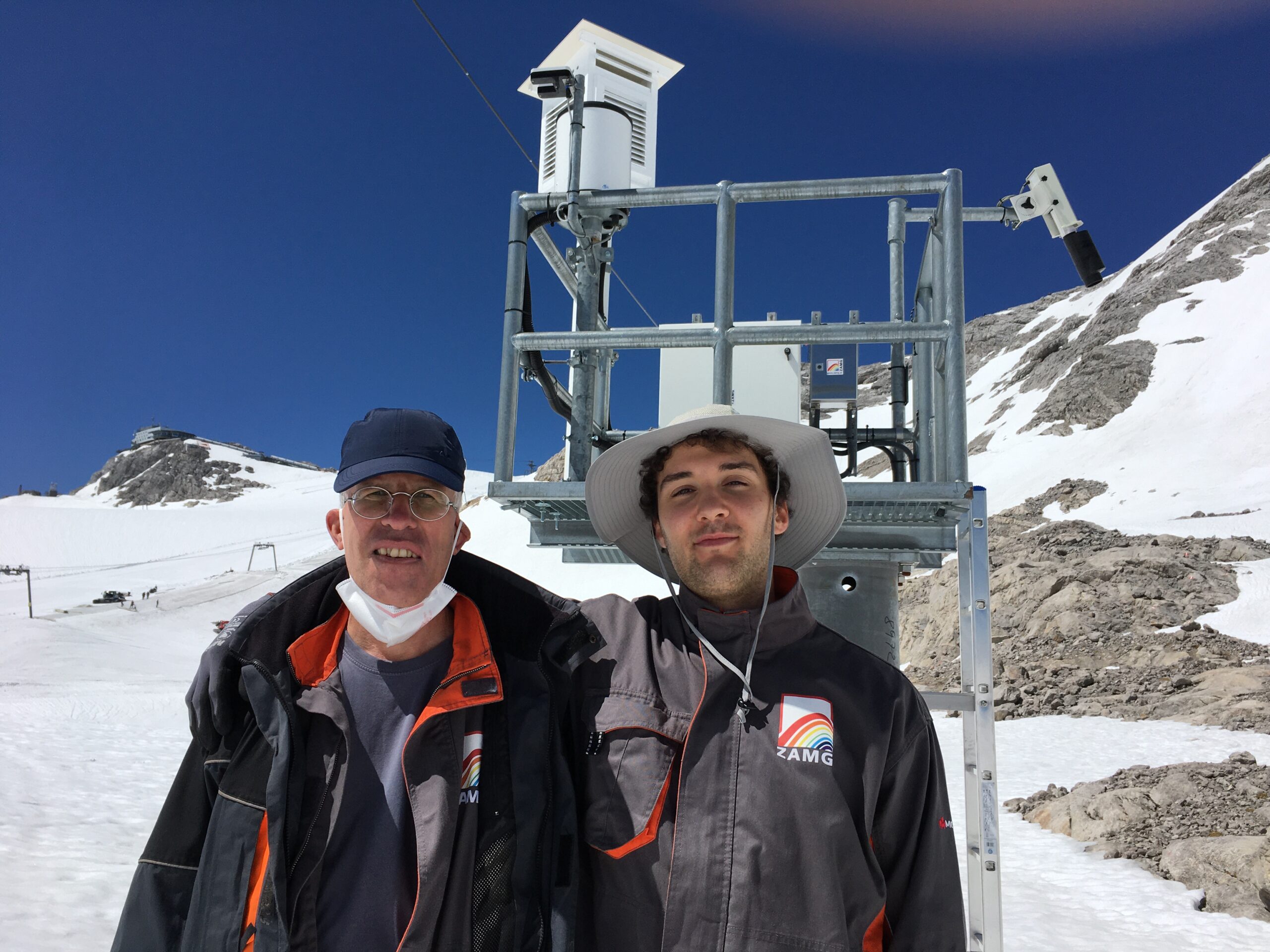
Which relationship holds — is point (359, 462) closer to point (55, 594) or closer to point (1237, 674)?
point (1237, 674)

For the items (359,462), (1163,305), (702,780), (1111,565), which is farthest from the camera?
(1163,305)

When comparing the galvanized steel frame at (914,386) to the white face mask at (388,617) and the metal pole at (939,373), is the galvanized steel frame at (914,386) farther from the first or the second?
the white face mask at (388,617)

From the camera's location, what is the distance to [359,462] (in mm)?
2322

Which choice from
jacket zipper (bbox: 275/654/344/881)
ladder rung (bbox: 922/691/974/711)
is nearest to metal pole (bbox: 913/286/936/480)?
ladder rung (bbox: 922/691/974/711)

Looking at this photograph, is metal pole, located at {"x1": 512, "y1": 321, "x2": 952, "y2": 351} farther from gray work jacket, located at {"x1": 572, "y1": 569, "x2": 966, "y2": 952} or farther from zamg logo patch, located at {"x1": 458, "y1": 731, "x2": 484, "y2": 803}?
zamg logo patch, located at {"x1": 458, "y1": 731, "x2": 484, "y2": 803}

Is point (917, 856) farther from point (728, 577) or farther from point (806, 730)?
point (728, 577)

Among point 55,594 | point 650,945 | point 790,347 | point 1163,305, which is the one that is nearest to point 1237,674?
point 790,347

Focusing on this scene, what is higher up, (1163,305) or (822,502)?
(1163,305)

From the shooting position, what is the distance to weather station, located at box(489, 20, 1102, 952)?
3203 mm

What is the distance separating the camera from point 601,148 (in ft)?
14.3

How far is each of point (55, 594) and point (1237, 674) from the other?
50.7 meters

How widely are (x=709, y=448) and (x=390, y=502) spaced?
1021 millimetres

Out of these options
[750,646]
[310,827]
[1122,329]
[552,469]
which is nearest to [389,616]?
[310,827]

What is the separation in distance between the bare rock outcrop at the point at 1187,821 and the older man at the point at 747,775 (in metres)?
5.64
